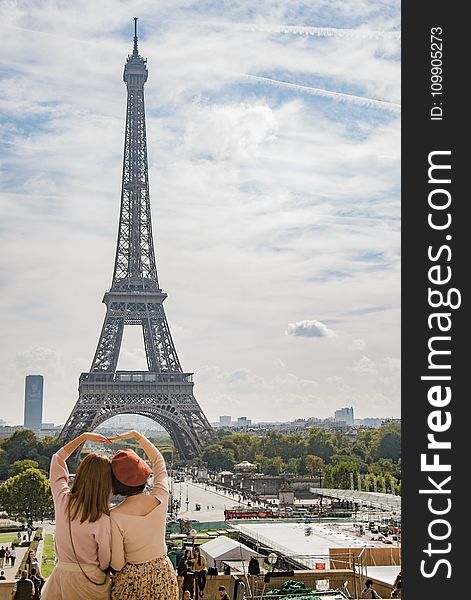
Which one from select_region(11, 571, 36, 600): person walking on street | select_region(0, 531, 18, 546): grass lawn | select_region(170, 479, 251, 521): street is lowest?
select_region(0, 531, 18, 546): grass lawn

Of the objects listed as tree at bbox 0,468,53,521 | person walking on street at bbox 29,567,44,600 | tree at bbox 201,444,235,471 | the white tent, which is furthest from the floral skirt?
tree at bbox 201,444,235,471

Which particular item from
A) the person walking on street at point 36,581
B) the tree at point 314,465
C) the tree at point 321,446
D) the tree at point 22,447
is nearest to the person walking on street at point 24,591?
the person walking on street at point 36,581

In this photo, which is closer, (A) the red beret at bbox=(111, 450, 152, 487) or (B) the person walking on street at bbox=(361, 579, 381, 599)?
(A) the red beret at bbox=(111, 450, 152, 487)

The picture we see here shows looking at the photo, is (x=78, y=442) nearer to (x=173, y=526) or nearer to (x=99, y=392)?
(x=173, y=526)

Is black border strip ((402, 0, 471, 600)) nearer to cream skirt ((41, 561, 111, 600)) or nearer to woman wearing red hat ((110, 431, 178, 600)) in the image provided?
woman wearing red hat ((110, 431, 178, 600))

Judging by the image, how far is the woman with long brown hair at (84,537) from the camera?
11.1 ft

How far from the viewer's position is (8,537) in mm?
31078

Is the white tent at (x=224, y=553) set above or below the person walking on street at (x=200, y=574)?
below

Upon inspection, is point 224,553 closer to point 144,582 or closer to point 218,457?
point 144,582

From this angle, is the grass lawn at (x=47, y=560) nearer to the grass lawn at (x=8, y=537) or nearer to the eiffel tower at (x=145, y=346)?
the grass lawn at (x=8, y=537)

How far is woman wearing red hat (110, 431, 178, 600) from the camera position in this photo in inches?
135

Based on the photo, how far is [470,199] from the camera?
3.92 meters

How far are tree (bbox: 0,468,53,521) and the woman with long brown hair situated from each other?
33259 millimetres

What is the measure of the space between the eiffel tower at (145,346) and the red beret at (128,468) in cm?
4686
